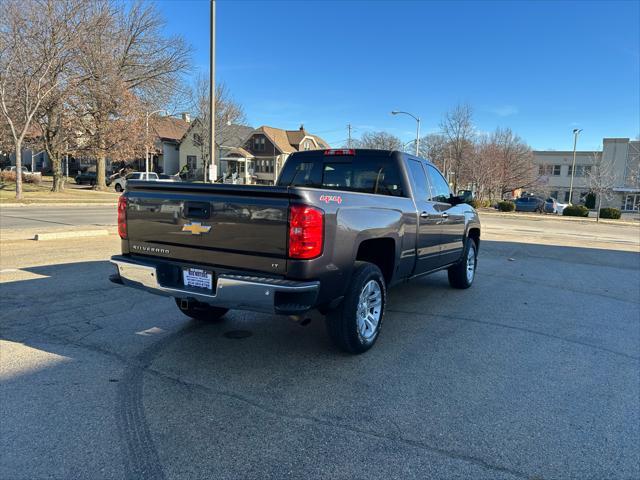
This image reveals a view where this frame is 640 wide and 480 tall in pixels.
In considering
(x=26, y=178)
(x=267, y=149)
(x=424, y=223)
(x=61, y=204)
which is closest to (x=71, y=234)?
(x=424, y=223)

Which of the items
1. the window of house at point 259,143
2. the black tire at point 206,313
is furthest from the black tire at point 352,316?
the window of house at point 259,143

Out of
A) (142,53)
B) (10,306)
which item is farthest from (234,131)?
(10,306)

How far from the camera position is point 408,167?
547 centimetres

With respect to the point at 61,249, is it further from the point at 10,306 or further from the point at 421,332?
the point at 421,332

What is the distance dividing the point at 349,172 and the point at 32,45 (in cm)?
2181

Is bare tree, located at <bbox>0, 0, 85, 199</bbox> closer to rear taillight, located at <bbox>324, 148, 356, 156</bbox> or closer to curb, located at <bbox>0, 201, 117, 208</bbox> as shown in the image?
curb, located at <bbox>0, 201, 117, 208</bbox>

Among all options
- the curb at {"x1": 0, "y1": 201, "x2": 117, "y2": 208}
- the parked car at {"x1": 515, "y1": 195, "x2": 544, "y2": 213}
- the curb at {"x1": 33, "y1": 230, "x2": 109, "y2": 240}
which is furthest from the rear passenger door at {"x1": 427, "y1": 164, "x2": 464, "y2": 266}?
the parked car at {"x1": 515, "y1": 195, "x2": 544, "y2": 213}

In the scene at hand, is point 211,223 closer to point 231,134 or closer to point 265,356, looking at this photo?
point 265,356

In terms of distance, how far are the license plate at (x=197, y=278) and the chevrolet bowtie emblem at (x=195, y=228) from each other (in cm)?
32

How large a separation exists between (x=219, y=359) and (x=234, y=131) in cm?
5455

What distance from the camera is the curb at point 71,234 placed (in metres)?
10.3

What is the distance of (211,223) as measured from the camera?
3754mm

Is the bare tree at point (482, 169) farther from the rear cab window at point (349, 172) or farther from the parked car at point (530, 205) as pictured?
the rear cab window at point (349, 172)

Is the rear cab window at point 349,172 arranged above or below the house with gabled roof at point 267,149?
below
